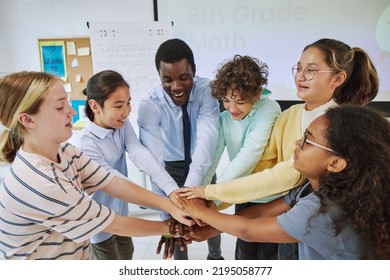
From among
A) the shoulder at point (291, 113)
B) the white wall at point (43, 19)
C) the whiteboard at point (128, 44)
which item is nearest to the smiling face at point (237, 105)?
the shoulder at point (291, 113)

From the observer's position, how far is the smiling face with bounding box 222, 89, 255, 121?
3.47 ft

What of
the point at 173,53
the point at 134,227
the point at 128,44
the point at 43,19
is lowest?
the point at 134,227

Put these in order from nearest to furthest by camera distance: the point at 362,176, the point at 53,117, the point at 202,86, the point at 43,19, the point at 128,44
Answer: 1. the point at 362,176
2. the point at 53,117
3. the point at 202,86
4. the point at 43,19
5. the point at 128,44

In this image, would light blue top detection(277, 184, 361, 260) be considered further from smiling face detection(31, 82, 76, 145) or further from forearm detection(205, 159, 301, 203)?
smiling face detection(31, 82, 76, 145)

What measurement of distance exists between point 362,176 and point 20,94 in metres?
0.86

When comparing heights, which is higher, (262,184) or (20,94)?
(20,94)

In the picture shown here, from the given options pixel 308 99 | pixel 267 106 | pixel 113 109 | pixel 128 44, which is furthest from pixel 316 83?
pixel 128 44

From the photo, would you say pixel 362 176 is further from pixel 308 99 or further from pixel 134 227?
pixel 134 227

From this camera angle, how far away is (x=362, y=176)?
0.67 m

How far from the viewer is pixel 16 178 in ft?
2.34

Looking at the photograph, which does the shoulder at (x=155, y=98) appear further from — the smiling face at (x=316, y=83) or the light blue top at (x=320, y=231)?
the light blue top at (x=320, y=231)

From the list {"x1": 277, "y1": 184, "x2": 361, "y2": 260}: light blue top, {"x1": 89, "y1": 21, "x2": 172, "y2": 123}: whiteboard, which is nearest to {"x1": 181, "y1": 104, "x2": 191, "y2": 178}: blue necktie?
{"x1": 277, "y1": 184, "x2": 361, "y2": 260}: light blue top
